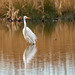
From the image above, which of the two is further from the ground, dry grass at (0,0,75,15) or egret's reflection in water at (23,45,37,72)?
dry grass at (0,0,75,15)

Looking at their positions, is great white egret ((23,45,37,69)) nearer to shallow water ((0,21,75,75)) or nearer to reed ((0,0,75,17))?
shallow water ((0,21,75,75))

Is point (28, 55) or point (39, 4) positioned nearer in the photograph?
point (28, 55)

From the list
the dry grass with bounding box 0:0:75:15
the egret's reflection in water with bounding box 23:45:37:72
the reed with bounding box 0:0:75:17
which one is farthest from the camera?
the dry grass with bounding box 0:0:75:15

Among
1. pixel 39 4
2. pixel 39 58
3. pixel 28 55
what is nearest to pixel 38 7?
pixel 39 4

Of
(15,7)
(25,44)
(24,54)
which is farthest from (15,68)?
(15,7)

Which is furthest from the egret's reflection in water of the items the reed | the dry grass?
the dry grass

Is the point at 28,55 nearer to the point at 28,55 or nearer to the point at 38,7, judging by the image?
the point at 28,55

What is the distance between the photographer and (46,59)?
10742 millimetres

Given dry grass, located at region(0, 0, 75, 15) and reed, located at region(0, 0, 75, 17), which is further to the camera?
dry grass, located at region(0, 0, 75, 15)

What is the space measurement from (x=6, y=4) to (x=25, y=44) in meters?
18.4

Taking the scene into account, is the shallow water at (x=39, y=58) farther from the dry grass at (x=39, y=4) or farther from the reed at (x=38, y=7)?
the dry grass at (x=39, y=4)

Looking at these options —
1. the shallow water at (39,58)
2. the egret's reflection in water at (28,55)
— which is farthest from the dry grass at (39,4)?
the egret's reflection in water at (28,55)

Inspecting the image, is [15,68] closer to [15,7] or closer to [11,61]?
[11,61]

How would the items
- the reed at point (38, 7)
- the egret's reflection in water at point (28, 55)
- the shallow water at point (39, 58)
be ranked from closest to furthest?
the shallow water at point (39, 58) → the egret's reflection in water at point (28, 55) → the reed at point (38, 7)
